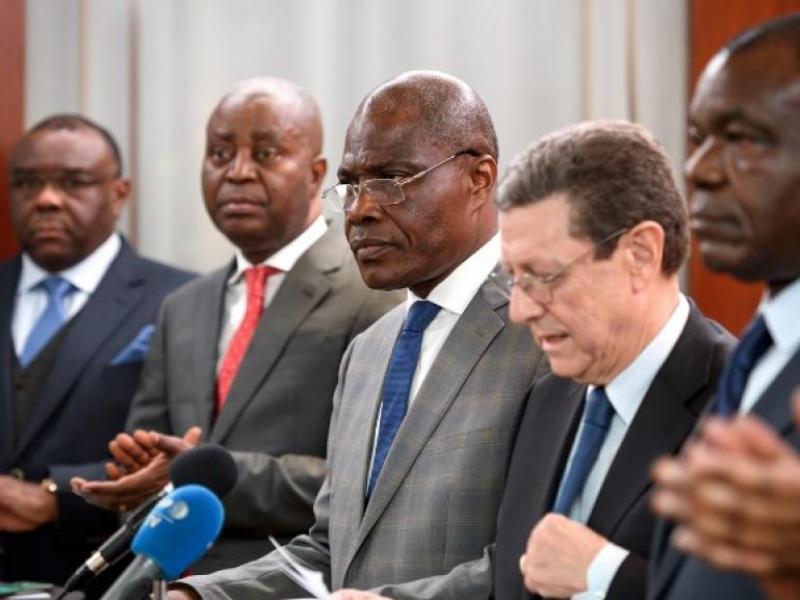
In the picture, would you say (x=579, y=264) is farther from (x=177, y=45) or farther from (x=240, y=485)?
(x=177, y=45)

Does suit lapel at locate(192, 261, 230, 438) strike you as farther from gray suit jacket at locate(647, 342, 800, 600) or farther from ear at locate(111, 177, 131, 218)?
gray suit jacket at locate(647, 342, 800, 600)

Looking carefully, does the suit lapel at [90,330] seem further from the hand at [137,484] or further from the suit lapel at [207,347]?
the hand at [137,484]

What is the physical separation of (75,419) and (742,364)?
3.15 metres

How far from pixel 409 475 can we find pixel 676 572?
1096mm

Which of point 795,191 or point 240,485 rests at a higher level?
point 795,191

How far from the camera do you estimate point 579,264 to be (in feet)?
8.09

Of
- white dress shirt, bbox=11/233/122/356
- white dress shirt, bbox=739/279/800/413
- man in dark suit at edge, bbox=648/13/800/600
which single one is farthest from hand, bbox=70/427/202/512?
white dress shirt, bbox=739/279/800/413

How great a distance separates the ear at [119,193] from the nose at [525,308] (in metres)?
3.03

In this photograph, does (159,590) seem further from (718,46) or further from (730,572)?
(718,46)

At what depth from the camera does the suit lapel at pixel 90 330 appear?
15.8 ft

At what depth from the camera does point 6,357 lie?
16.2 ft

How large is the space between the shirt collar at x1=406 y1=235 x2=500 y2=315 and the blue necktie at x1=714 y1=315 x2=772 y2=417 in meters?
1.24

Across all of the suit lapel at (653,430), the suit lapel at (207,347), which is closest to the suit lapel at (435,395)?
the suit lapel at (653,430)

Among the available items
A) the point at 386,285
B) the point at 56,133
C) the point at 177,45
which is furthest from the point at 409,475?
the point at 177,45
